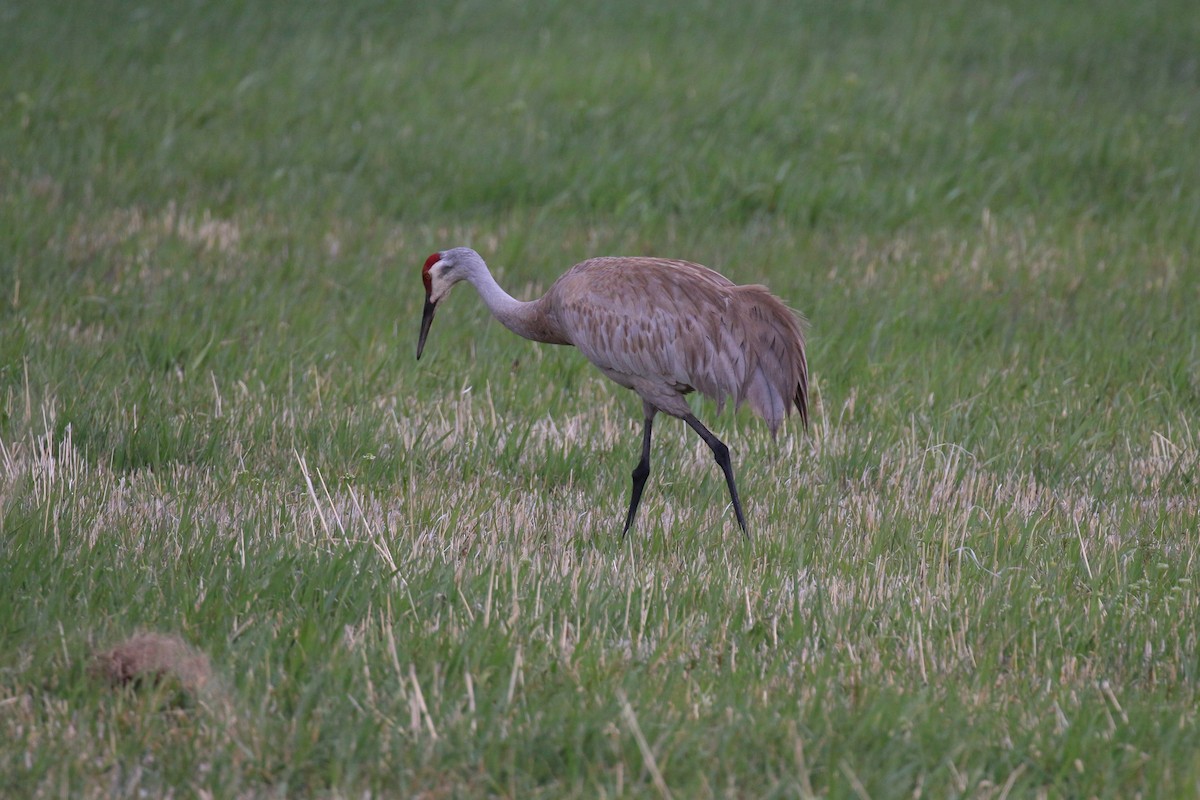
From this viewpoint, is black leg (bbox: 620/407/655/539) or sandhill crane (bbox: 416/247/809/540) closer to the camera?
black leg (bbox: 620/407/655/539)

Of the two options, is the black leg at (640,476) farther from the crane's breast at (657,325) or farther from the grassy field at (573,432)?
the crane's breast at (657,325)

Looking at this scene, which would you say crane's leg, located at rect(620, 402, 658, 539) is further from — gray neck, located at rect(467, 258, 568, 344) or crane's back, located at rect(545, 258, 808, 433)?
gray neck, located at rect(467, 258, 568, 344)

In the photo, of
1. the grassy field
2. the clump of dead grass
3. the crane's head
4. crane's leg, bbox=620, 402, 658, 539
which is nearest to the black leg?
crane's leg, bbox=620, 402, 658, 539

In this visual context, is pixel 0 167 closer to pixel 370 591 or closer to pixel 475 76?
pixel 475 76

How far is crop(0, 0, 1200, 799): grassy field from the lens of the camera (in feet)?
11.6

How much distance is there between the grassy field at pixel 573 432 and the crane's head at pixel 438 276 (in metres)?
0.55

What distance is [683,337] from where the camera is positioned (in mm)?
5535

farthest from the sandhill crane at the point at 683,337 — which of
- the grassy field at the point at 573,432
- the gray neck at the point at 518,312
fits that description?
the grassy field at the point at 573,432

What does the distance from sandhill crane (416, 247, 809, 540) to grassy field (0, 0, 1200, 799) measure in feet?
1.55

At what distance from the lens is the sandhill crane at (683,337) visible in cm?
554

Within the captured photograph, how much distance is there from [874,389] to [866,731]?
371cm

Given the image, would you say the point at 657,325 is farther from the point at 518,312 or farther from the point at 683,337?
the point at 518,312

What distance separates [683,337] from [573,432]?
3.42 ft

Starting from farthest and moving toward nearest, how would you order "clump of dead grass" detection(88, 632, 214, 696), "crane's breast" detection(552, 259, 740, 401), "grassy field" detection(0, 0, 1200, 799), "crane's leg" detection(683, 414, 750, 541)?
"crane's breast" detection(552, 259, 740, 401) < "crane's leg" detection(683, 414, 750, 541) < "clump of dead grass" detection(88, 632, 214, 696) < "grassy field" detection(0, 0, 1200, 799)
